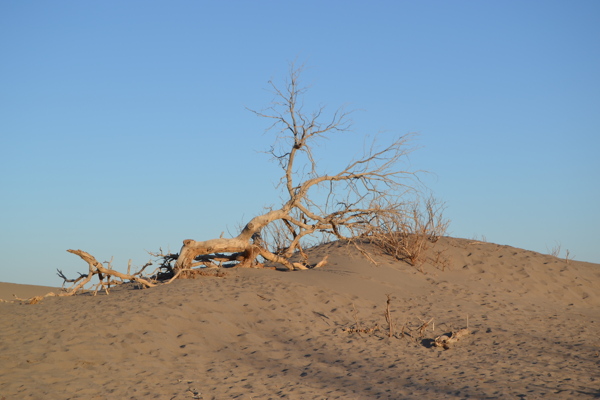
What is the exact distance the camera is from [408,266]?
14688 millimetres

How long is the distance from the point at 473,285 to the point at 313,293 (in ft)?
14.7

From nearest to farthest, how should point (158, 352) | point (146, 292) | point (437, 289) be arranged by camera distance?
point (158, 352), point (146, 292), point (437, 289)

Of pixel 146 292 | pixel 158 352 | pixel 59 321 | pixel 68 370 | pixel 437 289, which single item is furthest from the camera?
pixel 437 289

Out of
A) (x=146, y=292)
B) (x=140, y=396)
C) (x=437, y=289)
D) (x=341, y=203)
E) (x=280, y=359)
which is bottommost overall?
(x=140, y=396)

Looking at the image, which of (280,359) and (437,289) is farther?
(437,289)

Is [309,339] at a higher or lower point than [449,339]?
lower

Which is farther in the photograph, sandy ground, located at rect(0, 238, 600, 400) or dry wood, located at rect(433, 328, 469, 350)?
dry wood, located at rect(433, 328, 469, 350)

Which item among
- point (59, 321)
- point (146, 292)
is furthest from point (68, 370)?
point (146, 292)

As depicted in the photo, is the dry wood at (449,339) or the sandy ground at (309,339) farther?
the dry wood at (449,339)

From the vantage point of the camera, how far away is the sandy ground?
7.54 meters

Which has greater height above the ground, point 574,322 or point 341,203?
point 341,203

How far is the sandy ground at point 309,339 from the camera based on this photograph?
7.54 meters

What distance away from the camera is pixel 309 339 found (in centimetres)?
977

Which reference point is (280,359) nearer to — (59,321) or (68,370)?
(68,370)
